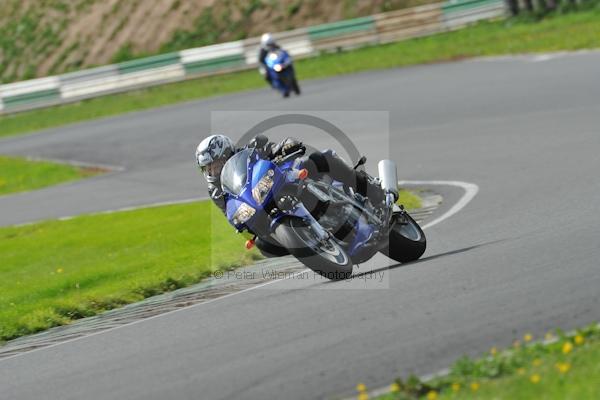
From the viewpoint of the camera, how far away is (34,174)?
78.6ft

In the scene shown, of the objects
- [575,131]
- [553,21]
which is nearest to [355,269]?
[575,131]

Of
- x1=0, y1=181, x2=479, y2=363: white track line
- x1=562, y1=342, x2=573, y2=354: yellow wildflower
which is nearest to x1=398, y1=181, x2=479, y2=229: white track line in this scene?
x1=0, y1=181, x2=479, y2=363: white track line

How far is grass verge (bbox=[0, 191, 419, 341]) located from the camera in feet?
35.0

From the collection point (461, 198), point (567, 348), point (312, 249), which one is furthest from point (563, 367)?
point (461, 198)

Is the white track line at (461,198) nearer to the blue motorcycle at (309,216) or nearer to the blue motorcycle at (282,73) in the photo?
the blue motorcycle at (309,216)

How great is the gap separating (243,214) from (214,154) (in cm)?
63

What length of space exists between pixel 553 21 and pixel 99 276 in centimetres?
2107

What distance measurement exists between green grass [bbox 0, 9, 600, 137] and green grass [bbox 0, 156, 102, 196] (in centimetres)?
692

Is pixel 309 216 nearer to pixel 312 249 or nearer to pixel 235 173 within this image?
pixel 312 249

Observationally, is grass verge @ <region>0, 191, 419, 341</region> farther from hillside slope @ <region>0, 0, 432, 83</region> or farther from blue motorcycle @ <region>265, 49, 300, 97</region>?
hillside slope @ <region>0, 0, 432, 83</region>

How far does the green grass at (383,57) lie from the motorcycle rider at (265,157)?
16.2m

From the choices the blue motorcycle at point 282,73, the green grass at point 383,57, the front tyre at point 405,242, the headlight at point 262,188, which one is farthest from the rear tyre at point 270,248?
the blue motorcycle at point 282,73

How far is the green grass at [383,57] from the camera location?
2734cm

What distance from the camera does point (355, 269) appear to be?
32.0 feet
